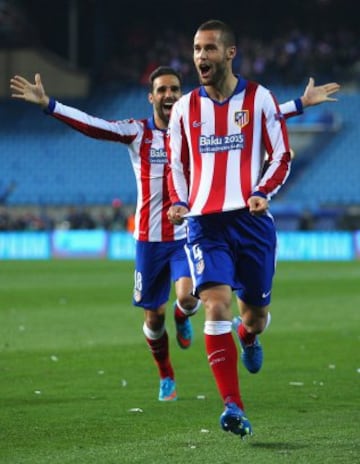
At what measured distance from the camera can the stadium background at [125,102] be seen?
119 ft

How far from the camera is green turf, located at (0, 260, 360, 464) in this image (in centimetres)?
694

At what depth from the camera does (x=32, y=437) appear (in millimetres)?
7453

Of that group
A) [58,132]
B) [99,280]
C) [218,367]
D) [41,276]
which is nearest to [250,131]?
[218,367]

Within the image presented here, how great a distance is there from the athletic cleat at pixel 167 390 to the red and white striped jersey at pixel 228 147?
6.96 feet

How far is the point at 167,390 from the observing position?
9.29m

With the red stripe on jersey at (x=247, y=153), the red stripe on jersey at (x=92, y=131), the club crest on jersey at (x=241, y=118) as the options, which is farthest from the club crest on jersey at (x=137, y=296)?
the club crest on jersey at (x=241, y=118)

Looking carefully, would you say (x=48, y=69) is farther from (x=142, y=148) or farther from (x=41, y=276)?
(x=142, y=148)

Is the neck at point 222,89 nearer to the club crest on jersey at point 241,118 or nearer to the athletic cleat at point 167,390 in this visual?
the club crest on jersey at point 241,118

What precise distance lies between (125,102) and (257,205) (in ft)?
120

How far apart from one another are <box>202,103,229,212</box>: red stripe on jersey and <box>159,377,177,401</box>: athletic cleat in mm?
2199

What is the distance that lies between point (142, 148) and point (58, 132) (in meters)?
34.3

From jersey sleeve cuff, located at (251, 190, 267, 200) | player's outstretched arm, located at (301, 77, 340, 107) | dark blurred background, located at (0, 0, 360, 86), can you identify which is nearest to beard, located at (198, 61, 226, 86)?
jersey sleeve cuff, located at (251, 190, 267, 200)

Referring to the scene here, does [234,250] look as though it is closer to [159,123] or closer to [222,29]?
[222,29]

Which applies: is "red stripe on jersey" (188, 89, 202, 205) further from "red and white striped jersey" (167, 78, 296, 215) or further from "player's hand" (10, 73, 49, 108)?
"player's hand" (10, 73, 49, 108)
